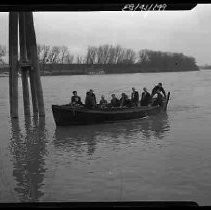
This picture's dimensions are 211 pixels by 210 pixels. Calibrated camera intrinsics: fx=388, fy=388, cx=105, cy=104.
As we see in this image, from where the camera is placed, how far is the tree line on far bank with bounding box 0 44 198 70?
122 inches

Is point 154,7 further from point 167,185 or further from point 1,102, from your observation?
point 1,102

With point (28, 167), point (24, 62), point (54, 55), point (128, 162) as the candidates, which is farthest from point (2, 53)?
point (28, 167)

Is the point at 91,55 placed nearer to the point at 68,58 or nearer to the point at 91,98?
the point at 68,58

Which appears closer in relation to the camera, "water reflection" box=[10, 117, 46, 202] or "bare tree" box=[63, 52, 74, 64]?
"bare tree" box=[63, 52, 74, 64]

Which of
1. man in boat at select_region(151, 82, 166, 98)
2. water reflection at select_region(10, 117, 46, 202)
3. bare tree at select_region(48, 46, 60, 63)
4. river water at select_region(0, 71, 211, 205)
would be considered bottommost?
water reflection at select_region(10, 117, 46, 202)

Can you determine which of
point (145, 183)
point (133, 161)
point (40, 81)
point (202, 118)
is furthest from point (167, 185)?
point (40, 81)

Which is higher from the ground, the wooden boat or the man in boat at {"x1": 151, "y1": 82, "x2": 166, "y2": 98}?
the man in boat at {"x1": 151, "y1": 82, "x2": 166, "y2": 98}

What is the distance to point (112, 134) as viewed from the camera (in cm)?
620

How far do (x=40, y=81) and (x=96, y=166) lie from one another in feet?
4.58

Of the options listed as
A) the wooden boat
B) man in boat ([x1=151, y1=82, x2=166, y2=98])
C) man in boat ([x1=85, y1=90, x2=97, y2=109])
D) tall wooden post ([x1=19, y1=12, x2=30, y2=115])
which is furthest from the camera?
the wooden boat

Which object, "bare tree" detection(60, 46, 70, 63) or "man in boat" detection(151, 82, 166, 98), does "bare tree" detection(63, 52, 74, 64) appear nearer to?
"bare tree" detection(60, 46, 70, 63)

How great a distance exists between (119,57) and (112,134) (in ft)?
10.1

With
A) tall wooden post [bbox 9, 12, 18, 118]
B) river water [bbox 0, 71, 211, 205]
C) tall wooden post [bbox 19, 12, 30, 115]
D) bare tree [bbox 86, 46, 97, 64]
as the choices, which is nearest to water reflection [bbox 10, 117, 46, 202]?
river water [bbox 0, 71, 211, 205]

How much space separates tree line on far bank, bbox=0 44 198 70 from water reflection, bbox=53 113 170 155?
154 centimetres
